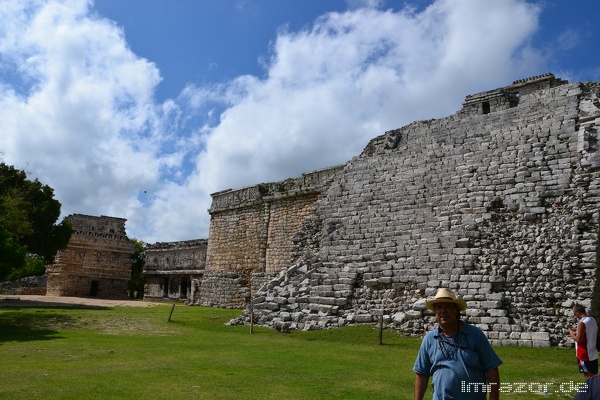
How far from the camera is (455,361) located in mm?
3445

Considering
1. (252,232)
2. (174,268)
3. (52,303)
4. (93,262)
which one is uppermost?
(252,232)

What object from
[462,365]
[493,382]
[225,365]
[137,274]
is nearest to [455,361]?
[462,365]

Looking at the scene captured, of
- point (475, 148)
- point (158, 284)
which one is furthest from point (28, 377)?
point (158, 284)

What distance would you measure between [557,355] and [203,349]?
22.4 ft

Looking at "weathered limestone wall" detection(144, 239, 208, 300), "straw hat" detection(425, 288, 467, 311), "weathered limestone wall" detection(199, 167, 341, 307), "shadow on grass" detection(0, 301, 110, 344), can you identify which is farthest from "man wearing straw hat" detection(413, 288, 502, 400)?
"weathered limestone wall" detection(144, 239, 208, 300)

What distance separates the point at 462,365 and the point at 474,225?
33.6 ft

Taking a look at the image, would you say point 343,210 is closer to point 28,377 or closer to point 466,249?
point 466,249

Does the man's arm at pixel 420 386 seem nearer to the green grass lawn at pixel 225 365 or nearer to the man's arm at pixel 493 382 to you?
the man's arm at pixel 493 382

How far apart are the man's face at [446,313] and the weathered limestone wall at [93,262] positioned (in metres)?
34.8

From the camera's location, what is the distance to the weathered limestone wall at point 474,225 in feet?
37.1

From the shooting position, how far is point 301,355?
369 inches

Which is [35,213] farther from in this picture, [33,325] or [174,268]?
[33,325]

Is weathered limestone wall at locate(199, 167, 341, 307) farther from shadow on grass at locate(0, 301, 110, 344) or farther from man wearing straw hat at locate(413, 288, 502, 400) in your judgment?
man wearing straw hat at locate(413, 288, 502, 400)

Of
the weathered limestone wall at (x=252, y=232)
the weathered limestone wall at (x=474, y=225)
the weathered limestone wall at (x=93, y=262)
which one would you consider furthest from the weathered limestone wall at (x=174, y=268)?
the weathered limestone wall at (x=474, y=225)
